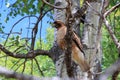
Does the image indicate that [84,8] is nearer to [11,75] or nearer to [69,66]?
[69,66]

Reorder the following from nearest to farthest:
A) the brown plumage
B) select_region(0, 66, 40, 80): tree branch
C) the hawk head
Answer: select_region(0, 66, 40, 80): tree branch → the brown plumage → the hawk head

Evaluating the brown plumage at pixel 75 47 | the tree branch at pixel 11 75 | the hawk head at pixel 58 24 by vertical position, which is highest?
the tree branch at pixel 11 75

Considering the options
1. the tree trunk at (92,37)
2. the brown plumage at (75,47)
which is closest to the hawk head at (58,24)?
the brown plumage at (75,47)

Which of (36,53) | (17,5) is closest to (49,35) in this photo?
(17,5)

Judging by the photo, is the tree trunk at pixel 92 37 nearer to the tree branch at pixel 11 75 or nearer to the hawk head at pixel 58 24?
the hawk head at pixel 58 24

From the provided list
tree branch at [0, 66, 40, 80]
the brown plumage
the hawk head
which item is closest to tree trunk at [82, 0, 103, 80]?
the brown plumage

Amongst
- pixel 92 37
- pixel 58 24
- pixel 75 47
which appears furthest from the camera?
pixel 58 24

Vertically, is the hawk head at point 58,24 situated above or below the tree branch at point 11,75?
below

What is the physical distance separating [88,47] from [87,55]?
2.6 inches

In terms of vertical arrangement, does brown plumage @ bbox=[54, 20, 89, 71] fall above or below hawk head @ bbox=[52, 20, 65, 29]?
below

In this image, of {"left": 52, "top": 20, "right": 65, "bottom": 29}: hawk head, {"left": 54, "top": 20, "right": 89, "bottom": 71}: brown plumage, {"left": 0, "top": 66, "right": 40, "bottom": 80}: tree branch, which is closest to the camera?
{"left": 0, "top": 66, "right": 40, "bottom": 80}: tree branch

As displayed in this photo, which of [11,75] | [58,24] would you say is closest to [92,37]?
[58,24]

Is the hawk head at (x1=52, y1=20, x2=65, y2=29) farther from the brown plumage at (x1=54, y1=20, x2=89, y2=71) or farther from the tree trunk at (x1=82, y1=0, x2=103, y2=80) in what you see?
the tree trunk at (x1=82, y1=0, x2=103, y2=80)

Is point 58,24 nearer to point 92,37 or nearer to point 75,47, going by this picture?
point 75,47
